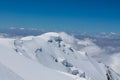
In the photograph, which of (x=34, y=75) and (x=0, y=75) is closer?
(x=0, y=75)

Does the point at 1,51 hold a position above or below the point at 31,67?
above

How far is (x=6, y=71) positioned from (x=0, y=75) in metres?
7.02

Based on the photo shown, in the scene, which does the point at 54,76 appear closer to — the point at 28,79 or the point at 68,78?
the point at 68,78

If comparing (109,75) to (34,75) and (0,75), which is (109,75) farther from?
(34,75)

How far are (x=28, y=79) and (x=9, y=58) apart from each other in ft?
50.2

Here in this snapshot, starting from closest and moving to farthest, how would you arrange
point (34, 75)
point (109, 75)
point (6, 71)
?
point (109, 75), point (6, 71), point (34, 75)

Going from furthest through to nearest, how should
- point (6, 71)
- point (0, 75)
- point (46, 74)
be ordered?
point (46, 74)
point (6, 71)
point (0, 75)

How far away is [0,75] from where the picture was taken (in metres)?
78.4

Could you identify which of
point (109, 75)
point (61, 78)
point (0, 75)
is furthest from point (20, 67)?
point (109, 75)

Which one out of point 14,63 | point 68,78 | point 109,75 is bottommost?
point 68,78

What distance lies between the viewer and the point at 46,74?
121812 millimetres

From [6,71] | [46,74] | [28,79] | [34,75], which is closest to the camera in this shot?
[6,71]

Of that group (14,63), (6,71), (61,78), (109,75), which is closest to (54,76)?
(61,78)

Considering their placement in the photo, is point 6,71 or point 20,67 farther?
point 20,67
